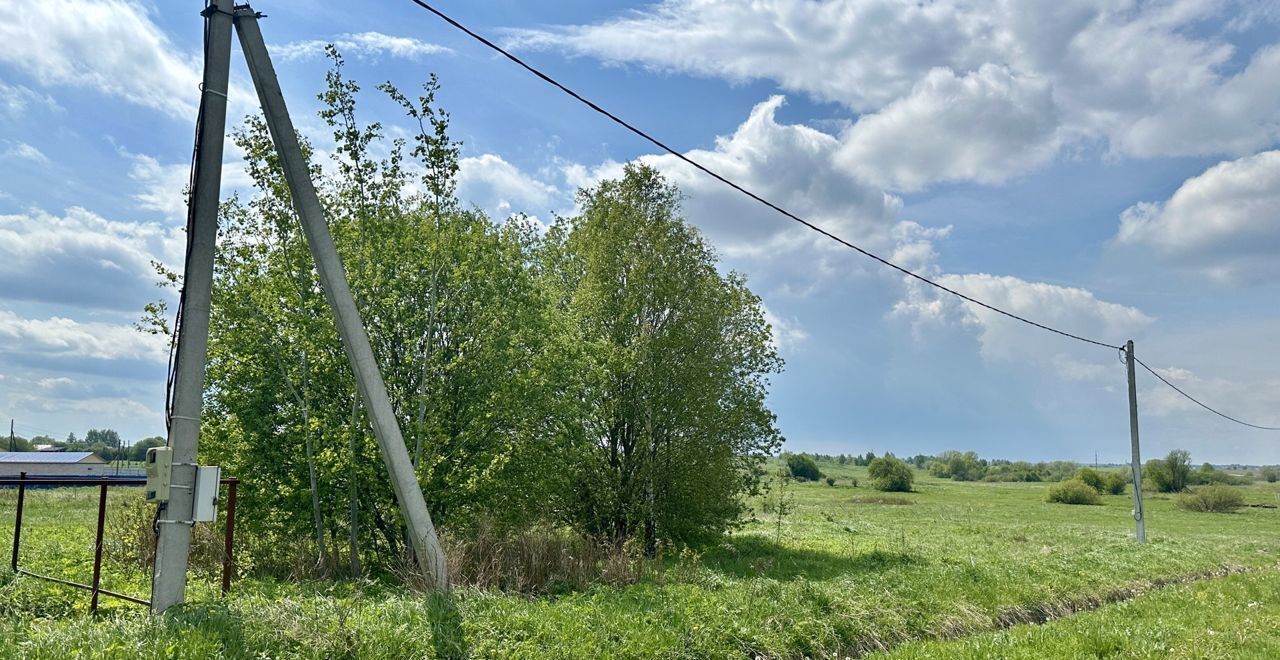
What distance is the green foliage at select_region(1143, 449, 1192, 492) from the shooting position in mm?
83875

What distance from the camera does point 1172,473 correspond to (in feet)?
275

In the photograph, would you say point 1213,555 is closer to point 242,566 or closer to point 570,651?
Answer: point 570,651

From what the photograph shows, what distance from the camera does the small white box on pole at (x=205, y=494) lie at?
8016mm

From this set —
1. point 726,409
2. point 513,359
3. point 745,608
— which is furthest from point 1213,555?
point 513,359

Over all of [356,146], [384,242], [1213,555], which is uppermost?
[356,146]

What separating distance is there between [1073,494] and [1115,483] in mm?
21209

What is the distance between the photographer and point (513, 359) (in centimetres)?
1501

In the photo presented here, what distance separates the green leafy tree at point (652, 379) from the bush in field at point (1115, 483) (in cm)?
8231

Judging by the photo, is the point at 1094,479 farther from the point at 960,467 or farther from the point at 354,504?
the point at 354,504

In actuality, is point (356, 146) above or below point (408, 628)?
above

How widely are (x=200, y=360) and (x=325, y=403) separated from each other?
5247 millimetres

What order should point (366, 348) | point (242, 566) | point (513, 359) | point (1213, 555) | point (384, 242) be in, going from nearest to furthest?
point (366, 348), point (242, 566), point (384, 242), point (513, 359), point (1213, 555)

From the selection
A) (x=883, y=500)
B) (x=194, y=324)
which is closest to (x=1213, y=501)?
(x=883, y=500)

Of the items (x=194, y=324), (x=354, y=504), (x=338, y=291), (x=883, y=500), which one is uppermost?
(x=338, y=291)
